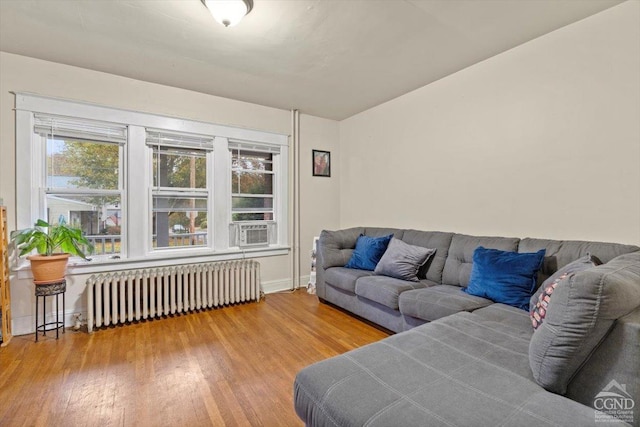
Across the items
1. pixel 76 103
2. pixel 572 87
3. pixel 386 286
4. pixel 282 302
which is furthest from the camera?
pixel 282 302

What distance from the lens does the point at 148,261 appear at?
3291 millimetres

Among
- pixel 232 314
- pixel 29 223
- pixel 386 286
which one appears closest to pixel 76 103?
pixel 29 223

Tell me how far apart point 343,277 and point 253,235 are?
1.49 metres

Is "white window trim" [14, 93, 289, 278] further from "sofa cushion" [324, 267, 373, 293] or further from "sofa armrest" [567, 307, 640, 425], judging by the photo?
"sofa armrest" [567, 307, 640, 425]

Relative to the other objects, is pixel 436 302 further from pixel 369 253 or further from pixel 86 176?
pixel 86 176

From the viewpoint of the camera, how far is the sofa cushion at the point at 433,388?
100cm

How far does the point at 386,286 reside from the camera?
2.69 metres

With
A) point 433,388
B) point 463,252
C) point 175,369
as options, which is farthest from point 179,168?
point 433,388

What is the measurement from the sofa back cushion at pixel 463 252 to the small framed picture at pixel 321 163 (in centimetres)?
227

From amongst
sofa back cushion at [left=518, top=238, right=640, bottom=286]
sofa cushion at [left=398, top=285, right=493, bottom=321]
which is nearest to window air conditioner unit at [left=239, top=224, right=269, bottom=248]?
sofa cushion at [left=398, top=285, right=493, bottom=321]

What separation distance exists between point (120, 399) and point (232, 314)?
147cm

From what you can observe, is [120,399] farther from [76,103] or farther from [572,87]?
[572,87]

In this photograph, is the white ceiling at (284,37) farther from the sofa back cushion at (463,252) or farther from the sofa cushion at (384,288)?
the sofa cushion at (384,288)

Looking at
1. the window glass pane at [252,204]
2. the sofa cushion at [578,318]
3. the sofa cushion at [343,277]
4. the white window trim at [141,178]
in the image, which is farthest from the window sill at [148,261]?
the sofa cushion at [578,318]
